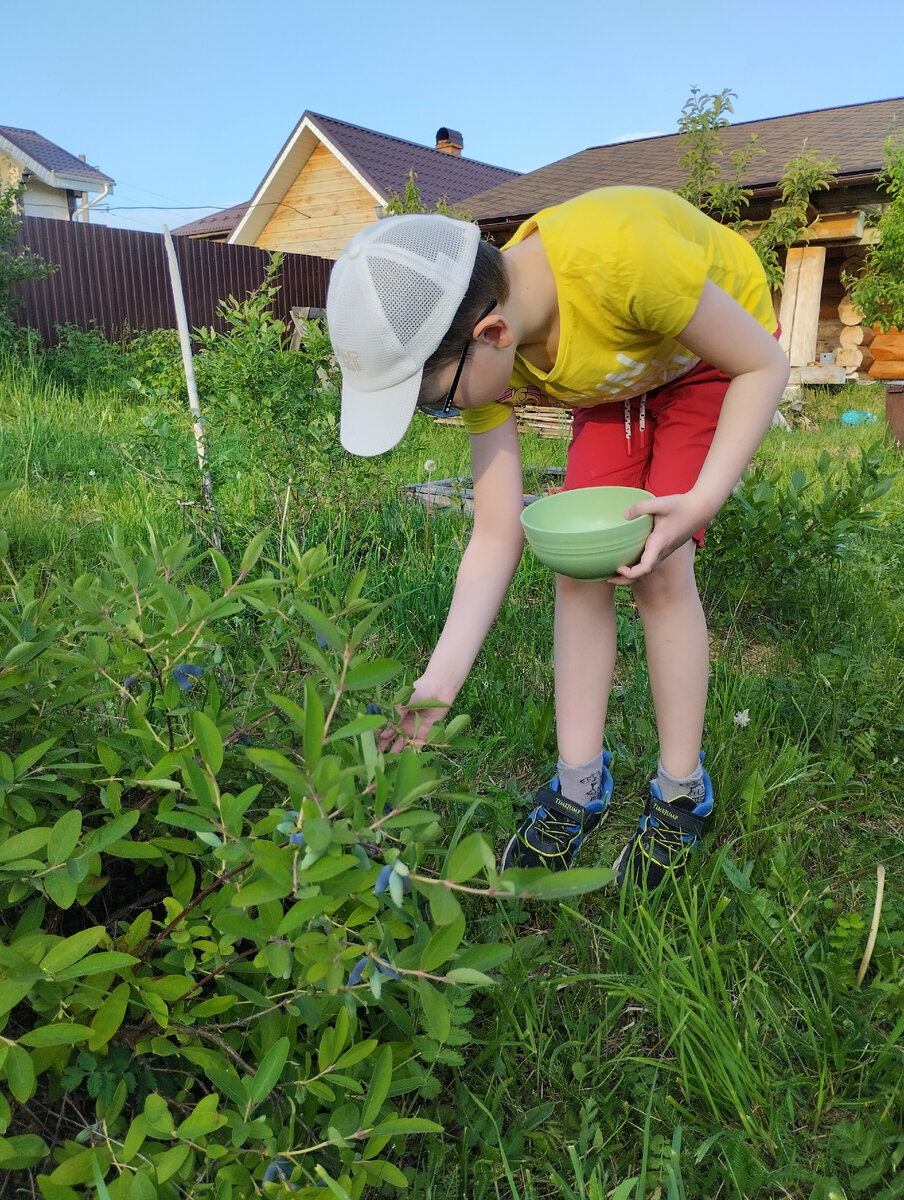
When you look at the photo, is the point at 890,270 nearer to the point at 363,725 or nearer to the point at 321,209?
the point at 363,725

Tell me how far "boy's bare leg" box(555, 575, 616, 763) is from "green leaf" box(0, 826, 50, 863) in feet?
3.77

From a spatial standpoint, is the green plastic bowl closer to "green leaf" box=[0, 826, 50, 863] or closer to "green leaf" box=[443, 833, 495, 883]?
"green leaf" box=[443, 833, 495, 883]

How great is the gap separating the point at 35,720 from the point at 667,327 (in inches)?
44.4

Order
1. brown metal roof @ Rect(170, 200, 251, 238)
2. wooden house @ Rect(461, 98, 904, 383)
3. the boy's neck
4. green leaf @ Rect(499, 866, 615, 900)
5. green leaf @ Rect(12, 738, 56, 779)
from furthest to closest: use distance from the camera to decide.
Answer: brown metal roof @ Rect(170, 200, 251, 238)
wooden house @ Rect(461, 98, 904, 383)
the boy's neck
green leaf @ Rect(12, 738, 56, 779)
green leaf @ Rect(499, 866, 615, 900)

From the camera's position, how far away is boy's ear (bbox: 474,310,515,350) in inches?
57.9

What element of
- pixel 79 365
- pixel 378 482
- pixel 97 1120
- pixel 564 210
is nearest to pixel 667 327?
pixel 564 210

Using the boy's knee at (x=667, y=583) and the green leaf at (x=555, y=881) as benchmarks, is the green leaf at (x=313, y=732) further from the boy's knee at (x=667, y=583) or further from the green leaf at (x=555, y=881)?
the boy's knee at (x=667, y=583)

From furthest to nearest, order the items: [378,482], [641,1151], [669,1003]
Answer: [378,482] → [669,1003] → [641,1151]

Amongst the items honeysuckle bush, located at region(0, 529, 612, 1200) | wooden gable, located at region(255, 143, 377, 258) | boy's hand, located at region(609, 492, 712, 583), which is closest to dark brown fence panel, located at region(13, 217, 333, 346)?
wooden gable, located at region(255, 143, 377, 258)

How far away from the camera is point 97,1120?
0.95m

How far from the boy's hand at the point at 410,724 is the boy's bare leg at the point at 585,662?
401 mm

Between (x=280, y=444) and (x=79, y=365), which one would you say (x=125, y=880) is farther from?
(x=79, y=365)

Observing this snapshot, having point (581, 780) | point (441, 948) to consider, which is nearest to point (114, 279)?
point (581, 780)

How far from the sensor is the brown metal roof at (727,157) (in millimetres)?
10047
